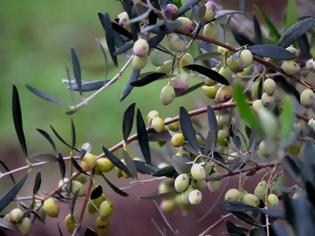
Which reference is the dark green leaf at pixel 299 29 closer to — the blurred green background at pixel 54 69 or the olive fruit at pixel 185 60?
the olive fruit at pixel 185 60

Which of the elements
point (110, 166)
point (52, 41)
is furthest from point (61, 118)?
point (110, 166)

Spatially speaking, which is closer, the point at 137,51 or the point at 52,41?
the point at 137,51

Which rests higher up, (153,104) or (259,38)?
(259,38)

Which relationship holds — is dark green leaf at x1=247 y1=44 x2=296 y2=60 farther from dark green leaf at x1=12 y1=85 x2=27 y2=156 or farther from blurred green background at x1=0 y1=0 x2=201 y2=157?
blurred green background at x1=0 y1=0 x2=201 y2=157

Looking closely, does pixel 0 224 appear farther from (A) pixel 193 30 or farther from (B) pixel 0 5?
(B) pixel 0 5

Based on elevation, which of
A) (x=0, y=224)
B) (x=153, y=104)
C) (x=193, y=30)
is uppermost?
(x=193, y=30)

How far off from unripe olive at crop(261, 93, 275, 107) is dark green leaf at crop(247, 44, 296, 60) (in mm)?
33

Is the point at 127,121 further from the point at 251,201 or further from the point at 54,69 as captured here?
the point at 54,69

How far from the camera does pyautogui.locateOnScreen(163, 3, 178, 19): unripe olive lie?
21.5 inches

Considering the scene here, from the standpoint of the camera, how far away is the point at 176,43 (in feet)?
1.82

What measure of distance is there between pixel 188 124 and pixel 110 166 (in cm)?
10

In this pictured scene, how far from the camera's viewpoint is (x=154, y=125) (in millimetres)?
664

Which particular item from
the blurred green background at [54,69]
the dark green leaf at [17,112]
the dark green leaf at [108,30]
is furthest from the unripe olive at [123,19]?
the blurred green background at [54,69]

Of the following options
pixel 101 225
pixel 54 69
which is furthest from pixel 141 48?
pixel 54 69
